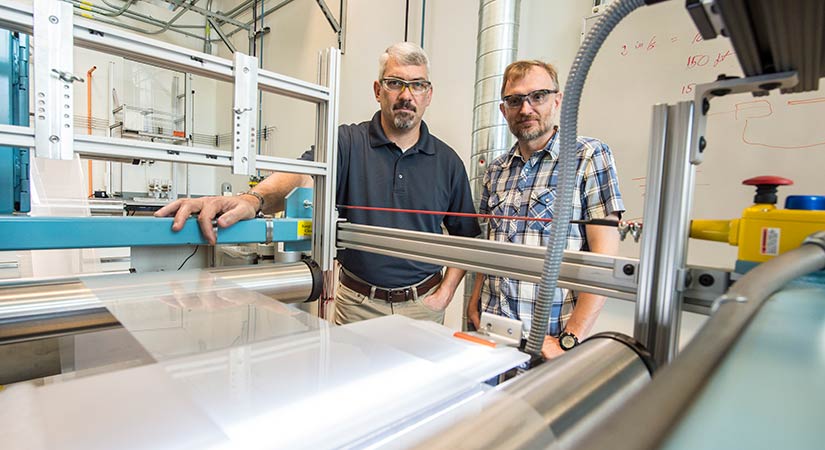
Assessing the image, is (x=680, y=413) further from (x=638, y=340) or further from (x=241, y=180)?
(x=241, y=180)

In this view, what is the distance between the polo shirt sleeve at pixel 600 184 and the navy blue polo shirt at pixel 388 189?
0.43m

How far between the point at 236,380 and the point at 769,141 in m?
1.57

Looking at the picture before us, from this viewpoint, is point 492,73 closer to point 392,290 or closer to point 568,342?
point 392,290

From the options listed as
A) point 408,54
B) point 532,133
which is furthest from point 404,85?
point 532,133

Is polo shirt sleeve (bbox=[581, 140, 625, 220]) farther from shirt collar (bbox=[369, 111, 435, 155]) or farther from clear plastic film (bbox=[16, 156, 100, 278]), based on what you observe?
clear plastic film (bbox=[16, 156, 100, 278])

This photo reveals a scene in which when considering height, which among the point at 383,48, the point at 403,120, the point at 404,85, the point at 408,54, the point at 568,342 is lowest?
the point at 568,342

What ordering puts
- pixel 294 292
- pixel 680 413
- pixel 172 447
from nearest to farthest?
pixel 680 413 < pixel 172 447 < pixel 294 292

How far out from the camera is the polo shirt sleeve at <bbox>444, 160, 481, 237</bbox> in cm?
149

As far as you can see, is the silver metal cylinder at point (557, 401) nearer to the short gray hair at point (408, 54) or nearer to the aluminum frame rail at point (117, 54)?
the aluminum frame rail at point (117, 54)

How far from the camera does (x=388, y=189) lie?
1422 mm

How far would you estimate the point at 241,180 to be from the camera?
433cm

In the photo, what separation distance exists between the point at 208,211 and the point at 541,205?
0.92 meters

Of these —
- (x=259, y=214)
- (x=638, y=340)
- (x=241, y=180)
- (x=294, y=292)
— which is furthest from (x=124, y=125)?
(x=638, y=340)

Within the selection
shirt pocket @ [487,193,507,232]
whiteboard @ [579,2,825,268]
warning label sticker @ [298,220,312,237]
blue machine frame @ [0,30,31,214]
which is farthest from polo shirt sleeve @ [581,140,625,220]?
blue machine frame @ [0,30,31,214]
